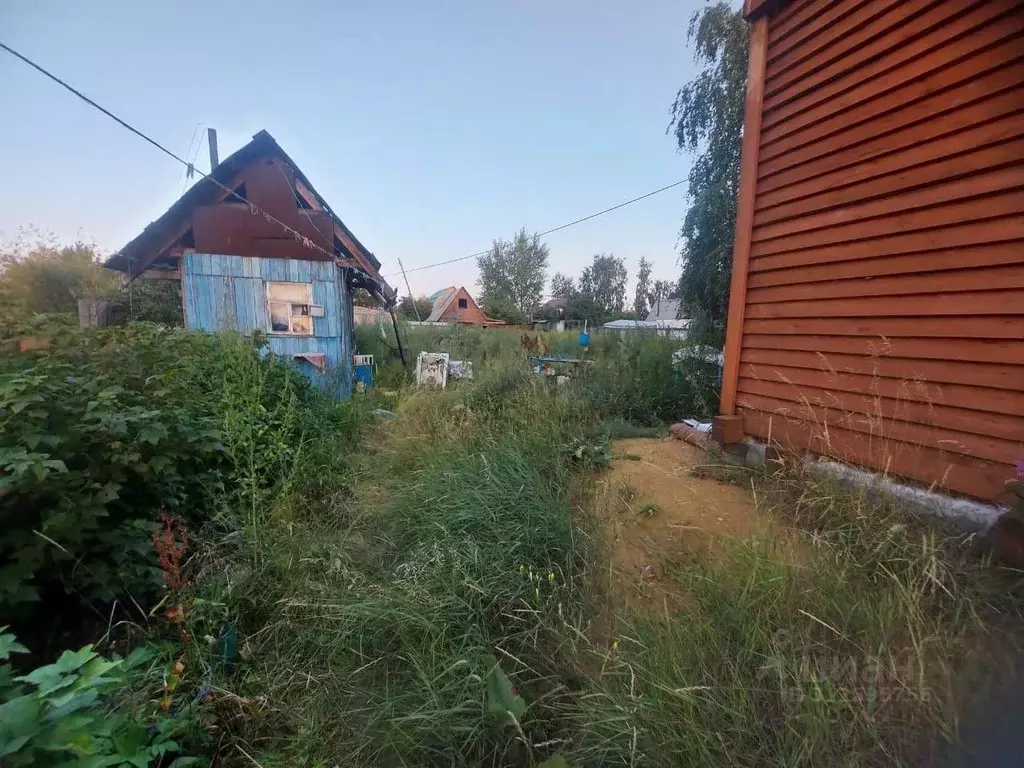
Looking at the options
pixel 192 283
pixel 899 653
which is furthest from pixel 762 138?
pixel 192 283

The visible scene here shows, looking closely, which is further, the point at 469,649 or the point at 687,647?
the point at 469,649

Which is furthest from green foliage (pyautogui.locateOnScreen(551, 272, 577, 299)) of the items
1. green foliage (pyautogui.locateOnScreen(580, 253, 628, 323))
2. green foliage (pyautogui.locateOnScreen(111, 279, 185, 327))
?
green foliage (pyautogui.locateOnScreen(111, 279, 185, 327))

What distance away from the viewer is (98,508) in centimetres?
182

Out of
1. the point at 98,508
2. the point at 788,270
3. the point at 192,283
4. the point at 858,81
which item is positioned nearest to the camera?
the point at 98,508

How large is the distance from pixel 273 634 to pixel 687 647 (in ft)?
6.15

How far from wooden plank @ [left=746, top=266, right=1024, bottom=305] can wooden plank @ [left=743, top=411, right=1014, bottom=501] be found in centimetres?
74

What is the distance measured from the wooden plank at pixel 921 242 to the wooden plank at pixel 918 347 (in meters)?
0.44

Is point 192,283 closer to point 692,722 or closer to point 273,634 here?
point 273,634

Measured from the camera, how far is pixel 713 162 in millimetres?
8133

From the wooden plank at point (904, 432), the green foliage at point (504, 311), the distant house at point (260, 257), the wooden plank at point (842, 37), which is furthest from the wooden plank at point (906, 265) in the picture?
the green foliage at point (504, 311)

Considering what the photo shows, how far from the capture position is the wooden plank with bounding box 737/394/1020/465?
6.26ft

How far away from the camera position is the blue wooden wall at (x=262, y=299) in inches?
280

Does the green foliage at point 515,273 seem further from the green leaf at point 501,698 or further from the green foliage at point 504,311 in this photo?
the green leaf at point 501,698

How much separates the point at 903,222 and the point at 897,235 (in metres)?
0.07
